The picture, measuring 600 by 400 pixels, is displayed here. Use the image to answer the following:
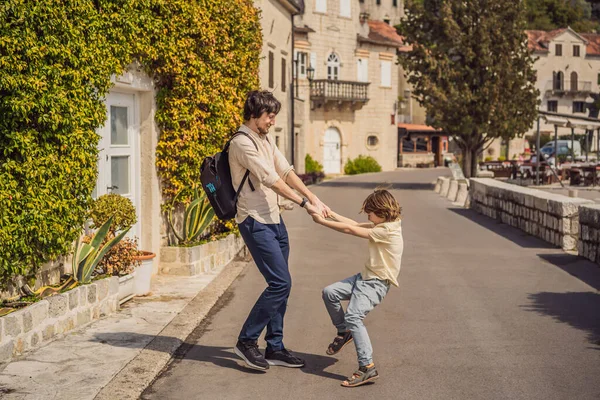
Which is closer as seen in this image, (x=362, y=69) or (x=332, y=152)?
(x=332, y=152)

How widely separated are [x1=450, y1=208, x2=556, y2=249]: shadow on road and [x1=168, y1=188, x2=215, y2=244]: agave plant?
18.8ft

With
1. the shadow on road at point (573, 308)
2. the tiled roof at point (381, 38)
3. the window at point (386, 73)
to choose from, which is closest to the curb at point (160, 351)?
the shadow on road at point (573, 308)

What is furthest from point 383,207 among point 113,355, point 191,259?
point 191,259

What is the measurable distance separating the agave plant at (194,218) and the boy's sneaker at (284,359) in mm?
5174

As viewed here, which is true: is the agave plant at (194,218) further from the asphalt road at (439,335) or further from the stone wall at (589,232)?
the stone wall at (589,232)

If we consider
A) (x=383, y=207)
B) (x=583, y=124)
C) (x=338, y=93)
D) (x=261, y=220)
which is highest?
(x=338, y=93)

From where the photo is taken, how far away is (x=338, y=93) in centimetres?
5562

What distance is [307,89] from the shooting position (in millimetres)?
54594

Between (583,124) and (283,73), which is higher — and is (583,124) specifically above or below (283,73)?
below

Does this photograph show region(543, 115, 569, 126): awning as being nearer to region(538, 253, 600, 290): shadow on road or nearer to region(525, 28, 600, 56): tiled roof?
region(538, 253, 600, 290): shadow on road

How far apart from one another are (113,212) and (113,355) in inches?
97.6

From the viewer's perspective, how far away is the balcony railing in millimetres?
85938

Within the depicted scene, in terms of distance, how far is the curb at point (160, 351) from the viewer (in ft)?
18.6

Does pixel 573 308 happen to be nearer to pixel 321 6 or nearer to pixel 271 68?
pixel 271 68
